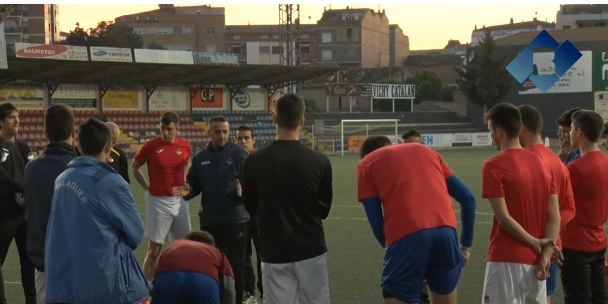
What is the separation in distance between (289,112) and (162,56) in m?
40.3

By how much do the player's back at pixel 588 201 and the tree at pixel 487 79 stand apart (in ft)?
208

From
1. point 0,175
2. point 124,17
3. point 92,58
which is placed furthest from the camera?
point 124,17

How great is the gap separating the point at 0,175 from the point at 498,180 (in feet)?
14.2

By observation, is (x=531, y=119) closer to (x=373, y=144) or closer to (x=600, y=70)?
(x=373, y=144)

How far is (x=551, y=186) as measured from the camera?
16.2 feet

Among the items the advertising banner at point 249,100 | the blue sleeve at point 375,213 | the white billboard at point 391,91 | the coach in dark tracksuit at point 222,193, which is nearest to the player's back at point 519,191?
the blue sleeve at point 375,213

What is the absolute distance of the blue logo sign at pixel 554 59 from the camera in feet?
205

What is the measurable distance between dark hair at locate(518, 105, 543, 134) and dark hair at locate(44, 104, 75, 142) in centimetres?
311

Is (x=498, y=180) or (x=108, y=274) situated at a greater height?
(x=498, y=180)

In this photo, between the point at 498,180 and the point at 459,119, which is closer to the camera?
the point at 498,180

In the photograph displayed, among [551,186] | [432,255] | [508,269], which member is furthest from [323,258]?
[551,186]

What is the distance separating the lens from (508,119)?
16.3 feet

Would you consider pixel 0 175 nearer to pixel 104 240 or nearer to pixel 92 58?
pixel 104 240

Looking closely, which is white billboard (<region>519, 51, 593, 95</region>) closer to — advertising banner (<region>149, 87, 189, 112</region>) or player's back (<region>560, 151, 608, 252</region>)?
advertising banner (<region>149, 87, 189, 112</region>)
